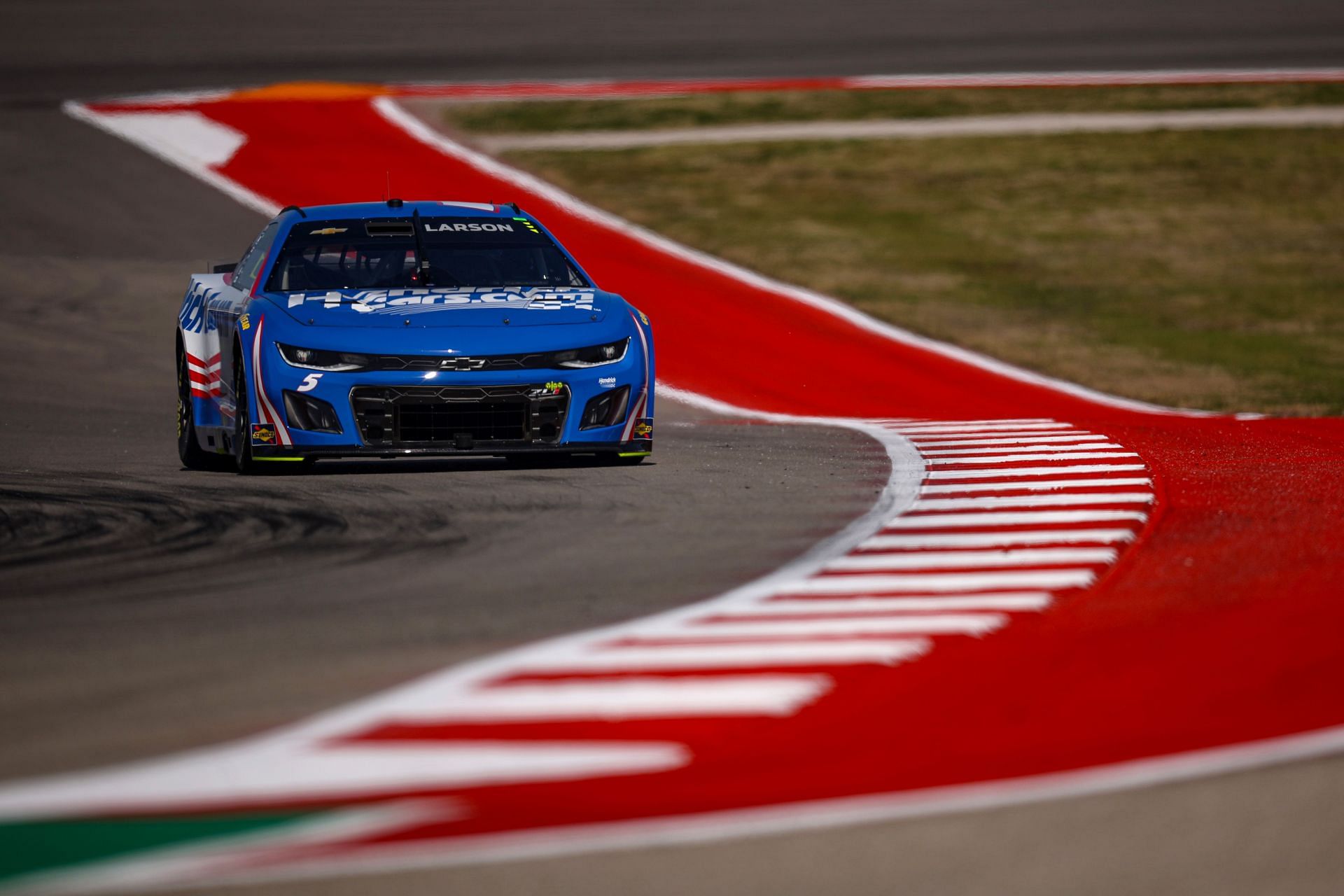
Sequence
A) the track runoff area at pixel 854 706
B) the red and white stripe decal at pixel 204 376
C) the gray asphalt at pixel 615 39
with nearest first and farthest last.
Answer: the track runoff area at pixel 854 706
the red and white stripe decal at pixel 204 376
the gray asphalt at pixel 615 39

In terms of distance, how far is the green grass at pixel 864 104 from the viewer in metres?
29.2

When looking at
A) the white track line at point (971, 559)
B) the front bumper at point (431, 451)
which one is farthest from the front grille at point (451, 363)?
the white track line at point (971, 559)

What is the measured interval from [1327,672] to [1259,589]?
4.11 feet

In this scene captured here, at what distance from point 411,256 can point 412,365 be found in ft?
4.89

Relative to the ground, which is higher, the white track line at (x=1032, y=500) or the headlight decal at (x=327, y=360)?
the headlight decal at (x=327, y=360)

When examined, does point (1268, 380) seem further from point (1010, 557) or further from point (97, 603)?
point (97, 603)

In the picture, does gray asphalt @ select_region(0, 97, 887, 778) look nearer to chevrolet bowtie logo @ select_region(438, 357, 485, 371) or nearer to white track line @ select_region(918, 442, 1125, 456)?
white track line @ select_region(918, 442, 1125, 456)

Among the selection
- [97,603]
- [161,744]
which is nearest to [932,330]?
[97,603]

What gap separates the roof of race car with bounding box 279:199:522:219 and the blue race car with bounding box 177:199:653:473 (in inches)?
17.4

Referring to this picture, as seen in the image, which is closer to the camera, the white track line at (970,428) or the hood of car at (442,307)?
the hood of car at (442,307)

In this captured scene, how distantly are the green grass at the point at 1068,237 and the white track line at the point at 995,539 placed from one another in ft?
30.6

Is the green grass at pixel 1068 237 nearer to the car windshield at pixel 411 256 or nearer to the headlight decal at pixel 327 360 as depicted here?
the car windshield at pixel 411 256

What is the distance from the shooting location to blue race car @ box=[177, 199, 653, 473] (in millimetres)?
10391

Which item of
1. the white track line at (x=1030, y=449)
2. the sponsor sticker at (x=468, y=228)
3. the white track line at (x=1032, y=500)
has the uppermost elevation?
the sponsor sticker at (x=468, y=228)
